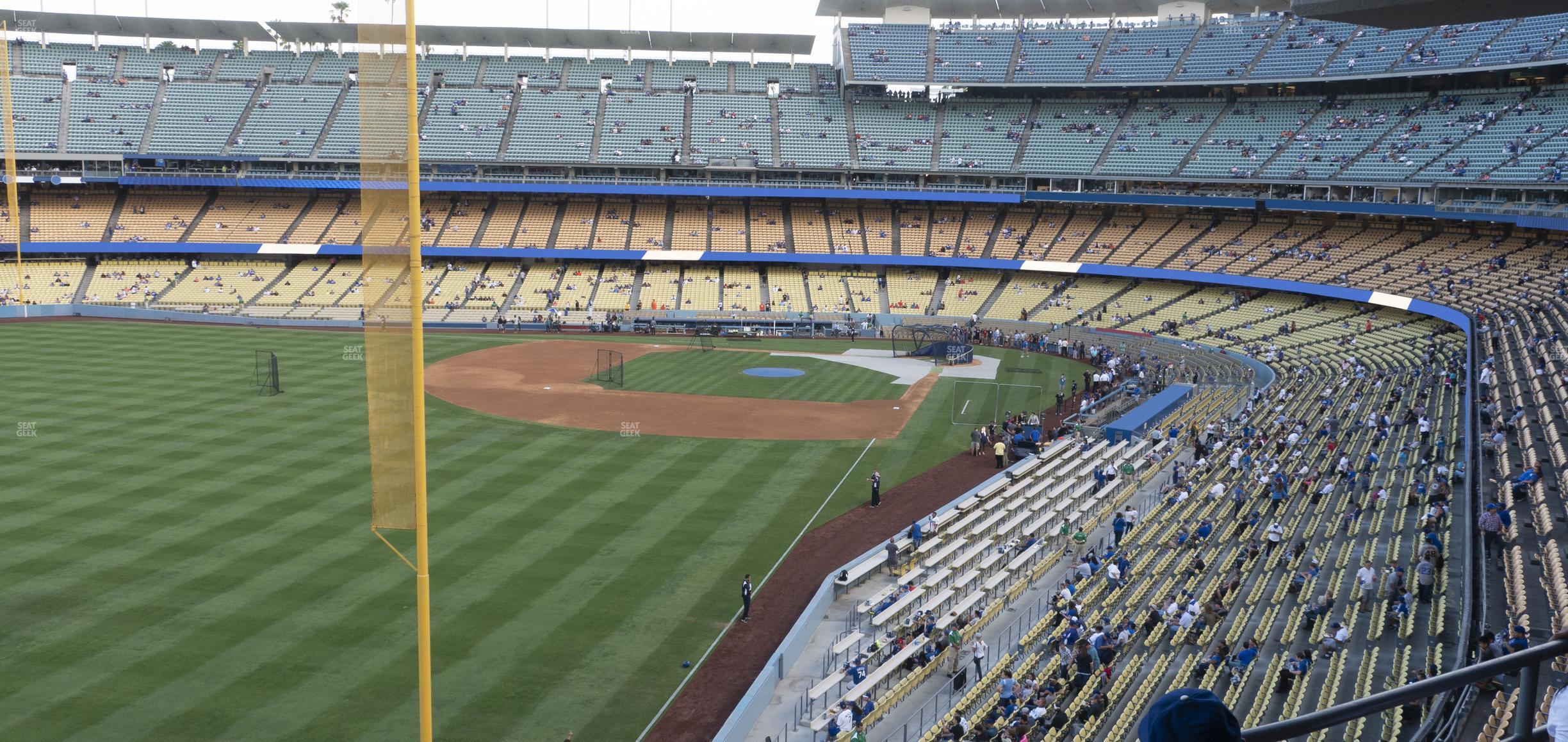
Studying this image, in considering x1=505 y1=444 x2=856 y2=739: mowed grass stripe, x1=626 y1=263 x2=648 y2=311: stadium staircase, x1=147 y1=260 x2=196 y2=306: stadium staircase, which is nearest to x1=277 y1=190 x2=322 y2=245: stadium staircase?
x1=147 y1=260 x2=196 y2=306: stadium staircase

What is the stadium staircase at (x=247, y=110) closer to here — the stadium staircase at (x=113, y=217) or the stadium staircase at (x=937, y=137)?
the stadium staircase at (x=113, y=217)

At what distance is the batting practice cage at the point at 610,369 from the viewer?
4400cm

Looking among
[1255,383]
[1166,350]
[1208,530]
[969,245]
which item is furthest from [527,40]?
[1208,530]

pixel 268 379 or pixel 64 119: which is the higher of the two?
pixel 64 119

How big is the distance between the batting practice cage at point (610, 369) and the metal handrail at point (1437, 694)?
4086 centimetres

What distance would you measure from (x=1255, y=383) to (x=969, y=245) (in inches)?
1123

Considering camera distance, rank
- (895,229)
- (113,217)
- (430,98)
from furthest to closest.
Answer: (430,98) → (895,229) → (113,217)

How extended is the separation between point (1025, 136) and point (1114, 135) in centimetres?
597

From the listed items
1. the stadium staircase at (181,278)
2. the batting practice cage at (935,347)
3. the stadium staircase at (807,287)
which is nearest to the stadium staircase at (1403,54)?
the batting practice cage at (935,347)

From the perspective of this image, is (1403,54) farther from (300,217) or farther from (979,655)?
(300,217)

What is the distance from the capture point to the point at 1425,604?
17062 millimetres

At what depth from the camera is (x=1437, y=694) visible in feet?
9.06

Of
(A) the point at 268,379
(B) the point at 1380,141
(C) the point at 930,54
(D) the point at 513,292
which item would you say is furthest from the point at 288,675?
(C) the point at 930,54

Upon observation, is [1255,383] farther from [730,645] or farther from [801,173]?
[801,173]
